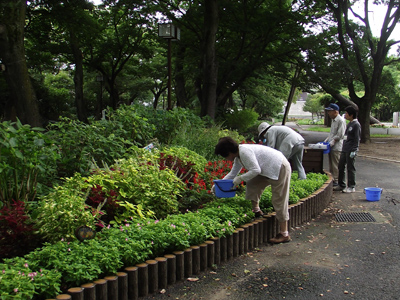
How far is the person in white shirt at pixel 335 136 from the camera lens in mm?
8602

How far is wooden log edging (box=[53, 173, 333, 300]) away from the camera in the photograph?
10.3 ft

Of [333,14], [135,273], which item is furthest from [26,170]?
[333,14]

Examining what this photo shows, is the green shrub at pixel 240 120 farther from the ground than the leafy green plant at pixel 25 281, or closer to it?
farther from the ground

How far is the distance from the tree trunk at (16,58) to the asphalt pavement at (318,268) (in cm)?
874

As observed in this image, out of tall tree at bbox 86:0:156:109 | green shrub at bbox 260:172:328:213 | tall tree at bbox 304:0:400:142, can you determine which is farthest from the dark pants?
tall tree at bbox 86:0:156:109

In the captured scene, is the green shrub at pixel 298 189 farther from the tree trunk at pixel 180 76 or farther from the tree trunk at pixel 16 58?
the tree trunk at pixel 180 76

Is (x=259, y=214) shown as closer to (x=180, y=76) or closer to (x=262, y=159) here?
(x=262, y=159)

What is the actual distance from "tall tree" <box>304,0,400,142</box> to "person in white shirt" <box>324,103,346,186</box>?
34.6 feet

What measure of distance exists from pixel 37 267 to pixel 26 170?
160cm

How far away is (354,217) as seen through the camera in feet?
21.5

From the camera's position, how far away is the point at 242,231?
185 inches

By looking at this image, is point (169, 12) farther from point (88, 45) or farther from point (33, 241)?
point (33, 241)

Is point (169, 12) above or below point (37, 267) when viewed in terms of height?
above

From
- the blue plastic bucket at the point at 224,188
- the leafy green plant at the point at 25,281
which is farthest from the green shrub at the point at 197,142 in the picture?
the leafy green plant at the point at 25,281
